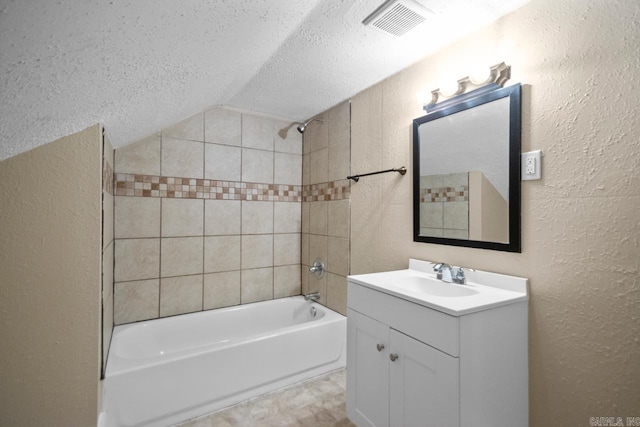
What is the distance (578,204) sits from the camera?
45.6 inches

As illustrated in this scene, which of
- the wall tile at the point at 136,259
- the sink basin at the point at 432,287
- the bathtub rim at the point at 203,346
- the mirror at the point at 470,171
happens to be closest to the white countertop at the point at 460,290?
the sink basin at the point at 432,287

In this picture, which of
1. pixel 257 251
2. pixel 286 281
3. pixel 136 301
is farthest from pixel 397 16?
pixel 136 301

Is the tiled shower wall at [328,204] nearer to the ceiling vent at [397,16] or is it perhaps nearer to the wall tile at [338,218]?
the wall tile at [338,218]

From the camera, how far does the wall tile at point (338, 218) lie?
2.40m

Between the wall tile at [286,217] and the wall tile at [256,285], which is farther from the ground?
the wall tile at [286,217]

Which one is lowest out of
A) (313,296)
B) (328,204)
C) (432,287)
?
(313,296)

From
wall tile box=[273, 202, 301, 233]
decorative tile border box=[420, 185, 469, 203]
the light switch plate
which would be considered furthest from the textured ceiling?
wall tile box=[273, 202, 301, 233]

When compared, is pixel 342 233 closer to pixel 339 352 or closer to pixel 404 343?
pixel 339 352

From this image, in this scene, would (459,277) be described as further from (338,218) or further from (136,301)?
(136,301)

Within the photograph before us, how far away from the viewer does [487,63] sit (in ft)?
4.83

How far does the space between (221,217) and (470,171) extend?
1895mm

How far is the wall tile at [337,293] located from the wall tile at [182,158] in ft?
4.50

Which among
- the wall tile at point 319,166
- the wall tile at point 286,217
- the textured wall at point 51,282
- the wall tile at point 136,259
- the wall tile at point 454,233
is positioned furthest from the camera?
the wall tile at point 286,217

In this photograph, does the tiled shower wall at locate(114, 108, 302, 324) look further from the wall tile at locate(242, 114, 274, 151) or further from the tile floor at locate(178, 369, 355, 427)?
the tile floor at locate(178, 369, 355, 427)
